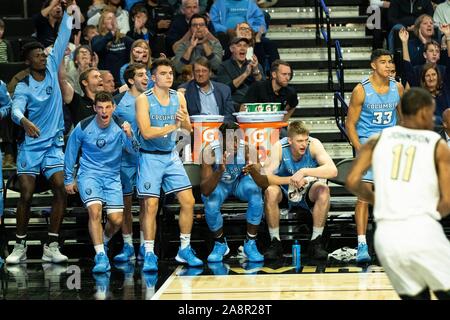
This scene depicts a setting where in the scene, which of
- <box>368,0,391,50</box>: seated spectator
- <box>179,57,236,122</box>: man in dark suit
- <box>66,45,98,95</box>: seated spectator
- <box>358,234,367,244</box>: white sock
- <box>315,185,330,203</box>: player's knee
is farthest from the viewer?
<box>368,0,391,50</box>: seated spectator

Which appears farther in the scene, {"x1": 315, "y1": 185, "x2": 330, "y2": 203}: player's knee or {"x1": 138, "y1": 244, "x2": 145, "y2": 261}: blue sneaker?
{"x1": 138, "y1": 244, "x2": 145, "y2": 261}: blue sneaker

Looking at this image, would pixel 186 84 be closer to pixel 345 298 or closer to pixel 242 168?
pixel 242 168

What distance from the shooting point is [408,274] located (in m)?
6.48

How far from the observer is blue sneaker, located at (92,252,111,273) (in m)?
10.6

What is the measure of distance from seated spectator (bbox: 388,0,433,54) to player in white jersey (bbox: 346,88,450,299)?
25.8ft

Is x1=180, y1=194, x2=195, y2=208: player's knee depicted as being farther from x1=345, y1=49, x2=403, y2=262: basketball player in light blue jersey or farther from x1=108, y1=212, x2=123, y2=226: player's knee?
x1=345, y1=49, x2=403, y2=262: basketball player in light blue jersey

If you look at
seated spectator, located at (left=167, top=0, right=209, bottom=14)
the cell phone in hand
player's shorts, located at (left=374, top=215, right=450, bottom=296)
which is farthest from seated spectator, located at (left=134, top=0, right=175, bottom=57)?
player's shorts, located at (left=374, top=215, right=450, bottom=296)

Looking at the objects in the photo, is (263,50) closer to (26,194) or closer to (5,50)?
(5,50)

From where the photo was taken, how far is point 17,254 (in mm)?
11320

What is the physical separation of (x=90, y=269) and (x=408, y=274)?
Answer: 199 inches

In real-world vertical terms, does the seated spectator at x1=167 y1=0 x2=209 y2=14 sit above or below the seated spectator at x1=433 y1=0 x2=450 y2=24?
above
